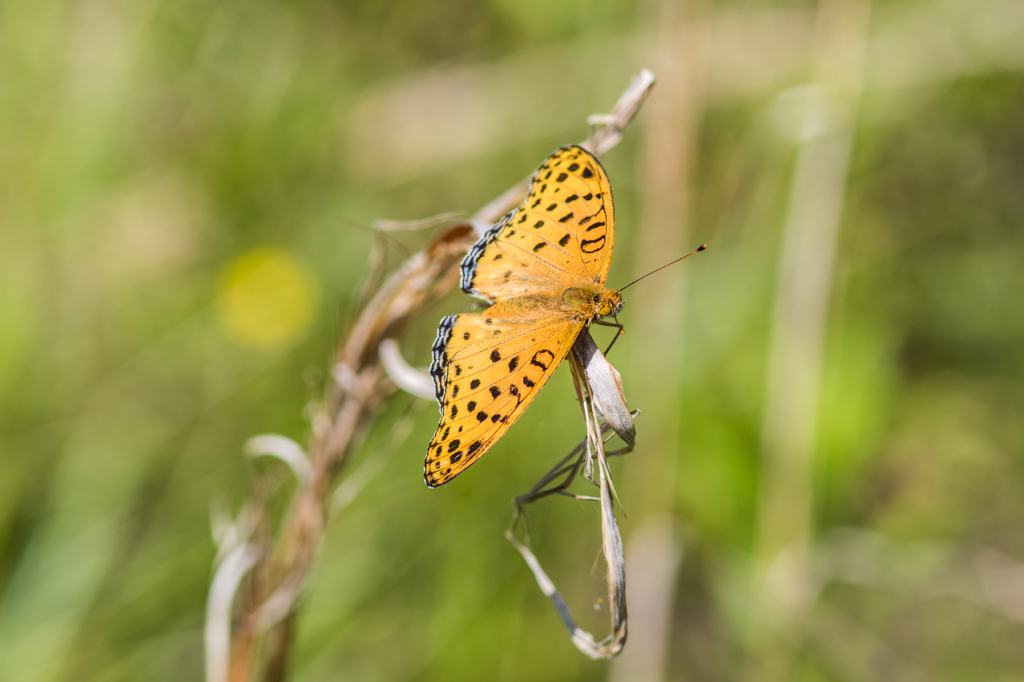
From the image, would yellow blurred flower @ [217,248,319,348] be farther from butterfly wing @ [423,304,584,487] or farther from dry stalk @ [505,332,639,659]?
dry stalk @ [505,332,639,659]

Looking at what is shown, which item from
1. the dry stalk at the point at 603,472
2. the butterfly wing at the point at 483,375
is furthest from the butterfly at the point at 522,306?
the dry stalk at the point at 603,472

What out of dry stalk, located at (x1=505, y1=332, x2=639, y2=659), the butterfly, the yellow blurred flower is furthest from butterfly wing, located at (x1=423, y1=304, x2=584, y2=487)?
the yellow blurred flower

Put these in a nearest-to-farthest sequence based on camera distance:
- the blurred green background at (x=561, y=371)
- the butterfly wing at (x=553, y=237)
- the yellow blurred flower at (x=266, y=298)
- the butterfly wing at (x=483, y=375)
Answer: the butterfly wing at (x=483, y=375) → the butterfly wing at (x=553, y=237) → the blurred green background at (x=561, y=371) → the yellow blurred flower at (x=266, y=298)

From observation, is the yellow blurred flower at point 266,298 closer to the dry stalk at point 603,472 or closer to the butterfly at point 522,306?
the butterfly at point 522,306

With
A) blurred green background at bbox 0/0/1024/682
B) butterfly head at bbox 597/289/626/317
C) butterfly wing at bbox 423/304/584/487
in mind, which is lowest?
blurred green background at bbox 0/0/1024/682

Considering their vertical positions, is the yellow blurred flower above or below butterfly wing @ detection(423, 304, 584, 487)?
below

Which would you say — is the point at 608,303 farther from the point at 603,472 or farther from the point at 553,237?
the point at 603,472

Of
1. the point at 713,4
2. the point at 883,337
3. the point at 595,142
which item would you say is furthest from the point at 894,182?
the point at 595,142
